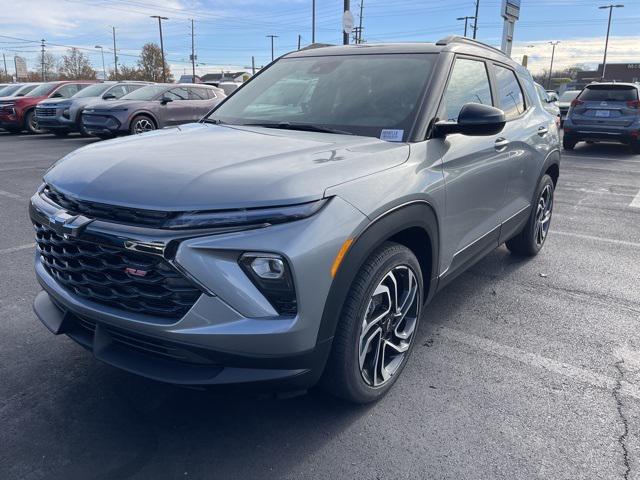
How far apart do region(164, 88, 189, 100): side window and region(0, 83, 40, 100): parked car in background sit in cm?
763

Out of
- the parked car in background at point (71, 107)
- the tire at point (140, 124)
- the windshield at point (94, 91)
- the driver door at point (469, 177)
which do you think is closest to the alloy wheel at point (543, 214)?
the driver door at point (469, 177)

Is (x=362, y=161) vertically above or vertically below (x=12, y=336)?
above

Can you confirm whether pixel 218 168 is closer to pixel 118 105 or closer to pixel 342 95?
pixel 342 95

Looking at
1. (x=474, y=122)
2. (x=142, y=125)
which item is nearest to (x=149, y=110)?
(x=142, y=125)

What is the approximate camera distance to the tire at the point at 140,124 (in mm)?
13398

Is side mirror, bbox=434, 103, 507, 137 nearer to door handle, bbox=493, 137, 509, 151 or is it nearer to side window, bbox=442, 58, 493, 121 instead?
side window, bbox=442, 58, 493, 121

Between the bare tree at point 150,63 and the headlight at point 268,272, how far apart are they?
3106 inches

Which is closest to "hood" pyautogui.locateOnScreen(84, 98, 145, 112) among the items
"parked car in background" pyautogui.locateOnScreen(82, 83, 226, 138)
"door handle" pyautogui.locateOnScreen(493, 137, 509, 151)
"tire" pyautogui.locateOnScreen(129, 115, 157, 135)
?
"parked car in background" pyautogui.locateOnScreen(82, 83, 226, 138)

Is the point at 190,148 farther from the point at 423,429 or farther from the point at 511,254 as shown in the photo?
the point at 511,254

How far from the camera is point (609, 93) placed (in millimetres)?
13344

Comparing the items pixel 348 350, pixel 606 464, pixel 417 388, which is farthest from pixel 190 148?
pixel 606 464

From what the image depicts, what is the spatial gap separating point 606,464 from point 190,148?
2.34 m

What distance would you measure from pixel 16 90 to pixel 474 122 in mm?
21648

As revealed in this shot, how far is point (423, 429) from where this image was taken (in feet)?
8.25
